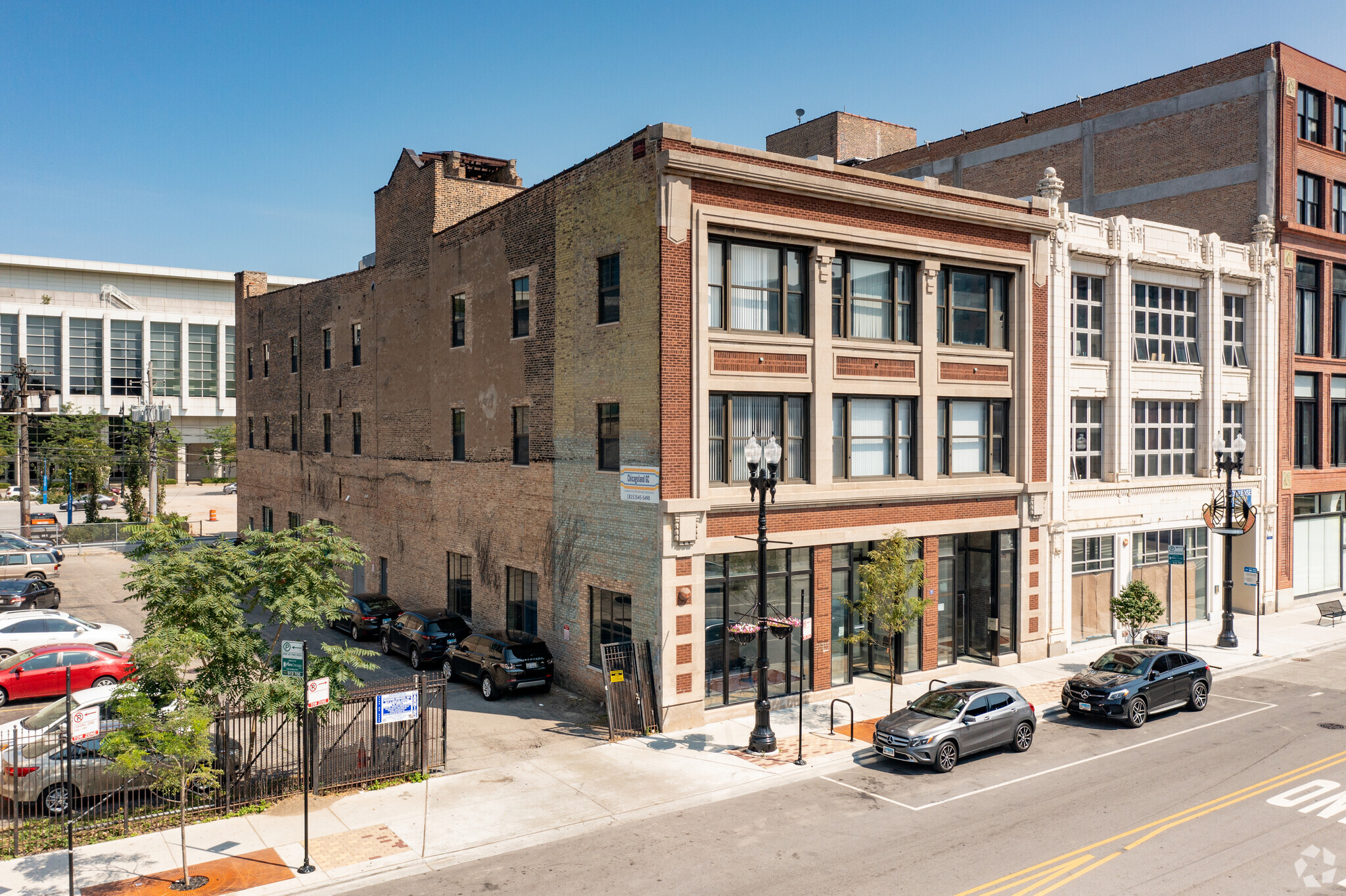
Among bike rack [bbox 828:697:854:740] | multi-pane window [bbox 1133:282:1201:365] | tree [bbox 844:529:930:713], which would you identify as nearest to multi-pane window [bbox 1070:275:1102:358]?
multi-pane window [bbox 1133:282:1201:365]

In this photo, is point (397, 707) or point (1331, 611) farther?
point (1331, 611)

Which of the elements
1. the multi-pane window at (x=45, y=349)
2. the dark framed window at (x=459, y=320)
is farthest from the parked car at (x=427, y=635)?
the multi-pane window at (x=45, y=349)

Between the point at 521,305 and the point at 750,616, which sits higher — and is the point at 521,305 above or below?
above

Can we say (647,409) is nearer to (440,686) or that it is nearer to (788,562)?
(788,562)

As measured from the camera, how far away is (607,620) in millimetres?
25312

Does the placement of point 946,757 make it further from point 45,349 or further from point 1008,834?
point 45,349

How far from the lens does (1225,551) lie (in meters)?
32.6

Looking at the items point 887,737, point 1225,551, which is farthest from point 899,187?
point 1225,551

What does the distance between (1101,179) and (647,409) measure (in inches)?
1166

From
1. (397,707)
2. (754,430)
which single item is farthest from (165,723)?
(754,430)

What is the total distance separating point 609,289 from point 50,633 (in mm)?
20527

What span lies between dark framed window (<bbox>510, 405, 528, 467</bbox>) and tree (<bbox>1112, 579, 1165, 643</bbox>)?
1977 centimetres

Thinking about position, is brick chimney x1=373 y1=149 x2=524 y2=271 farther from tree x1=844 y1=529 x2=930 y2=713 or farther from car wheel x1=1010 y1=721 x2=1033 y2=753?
car wheel x1=1010 y1=721 x2=1033 y2=753

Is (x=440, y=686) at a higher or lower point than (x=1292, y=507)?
lower
